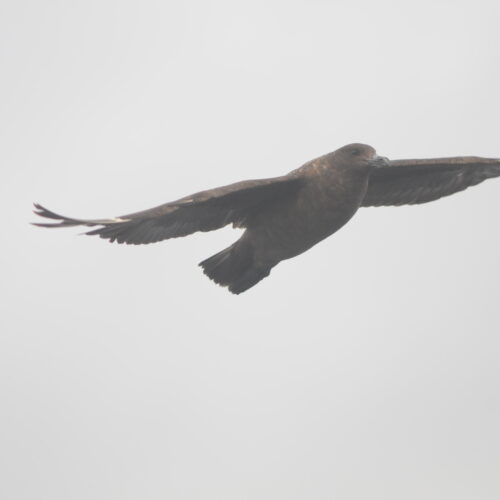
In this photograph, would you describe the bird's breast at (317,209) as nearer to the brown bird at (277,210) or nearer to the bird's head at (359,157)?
the brown bird at (277,210)

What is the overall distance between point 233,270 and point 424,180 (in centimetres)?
244

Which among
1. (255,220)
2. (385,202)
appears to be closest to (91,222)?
(255,220)

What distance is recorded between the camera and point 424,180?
12.7 meters

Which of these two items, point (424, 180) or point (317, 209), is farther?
point (424, 180)

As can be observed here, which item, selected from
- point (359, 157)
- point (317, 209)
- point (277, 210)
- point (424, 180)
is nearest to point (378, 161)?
point (359, 157)

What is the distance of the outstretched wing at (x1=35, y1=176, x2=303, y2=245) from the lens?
400 inches

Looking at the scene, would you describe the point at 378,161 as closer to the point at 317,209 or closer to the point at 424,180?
the point at 317,209

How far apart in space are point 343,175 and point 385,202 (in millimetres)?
1803

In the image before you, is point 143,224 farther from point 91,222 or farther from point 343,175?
point 343,175

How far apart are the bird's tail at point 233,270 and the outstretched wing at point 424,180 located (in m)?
1.54

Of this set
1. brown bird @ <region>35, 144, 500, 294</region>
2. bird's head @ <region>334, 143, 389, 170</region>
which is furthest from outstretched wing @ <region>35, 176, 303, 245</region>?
bird's head @ <region>334, 143, 389, 170</region>

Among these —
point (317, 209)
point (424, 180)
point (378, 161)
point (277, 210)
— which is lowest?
point (317, 209)

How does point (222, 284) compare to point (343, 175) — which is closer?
point (343, 175)

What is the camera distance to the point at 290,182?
1113 cm
